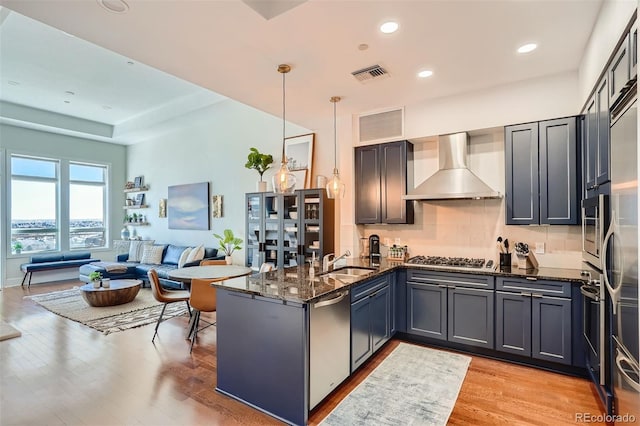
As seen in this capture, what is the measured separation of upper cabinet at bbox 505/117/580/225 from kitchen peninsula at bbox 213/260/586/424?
0.61 metres

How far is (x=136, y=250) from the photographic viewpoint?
7.76 metres

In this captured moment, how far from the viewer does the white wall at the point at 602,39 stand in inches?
72.4

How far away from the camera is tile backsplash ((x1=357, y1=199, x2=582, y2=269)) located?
3.41m

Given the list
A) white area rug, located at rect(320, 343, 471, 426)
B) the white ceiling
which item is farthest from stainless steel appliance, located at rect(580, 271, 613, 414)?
the white ceiling

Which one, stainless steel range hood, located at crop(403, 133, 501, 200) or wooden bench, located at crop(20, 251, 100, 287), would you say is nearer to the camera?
stainless steel range hood, located at crop(403, 133, 501, 200)

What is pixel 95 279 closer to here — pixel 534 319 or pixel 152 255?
pixel 152 255

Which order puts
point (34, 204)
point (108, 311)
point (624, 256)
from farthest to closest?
point (34, 204)
point (108, 311)
point (624, 256)

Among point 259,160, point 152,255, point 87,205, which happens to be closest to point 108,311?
point 152,255

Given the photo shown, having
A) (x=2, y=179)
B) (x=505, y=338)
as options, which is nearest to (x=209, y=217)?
(x=2, y=179)

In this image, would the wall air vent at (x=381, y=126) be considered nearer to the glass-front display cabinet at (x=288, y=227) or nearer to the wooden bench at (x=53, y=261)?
the glass-front display cabinet at (x=288, y=227)

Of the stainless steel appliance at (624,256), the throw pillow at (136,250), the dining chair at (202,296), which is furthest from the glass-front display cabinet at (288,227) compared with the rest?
the throw pillow at (136,250)

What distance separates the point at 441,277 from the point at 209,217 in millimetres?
5287

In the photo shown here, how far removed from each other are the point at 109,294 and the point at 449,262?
5.33m

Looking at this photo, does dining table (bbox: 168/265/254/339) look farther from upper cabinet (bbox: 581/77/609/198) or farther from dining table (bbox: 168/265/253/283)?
upper cabinet (bbox: 581/77/609/198)
